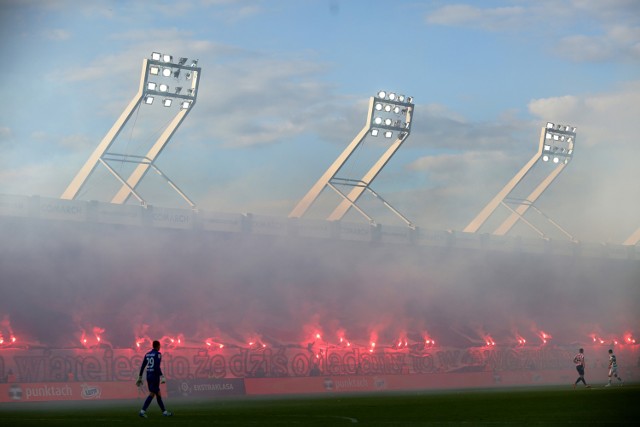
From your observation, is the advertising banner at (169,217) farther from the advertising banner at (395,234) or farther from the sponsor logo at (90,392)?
the sponsor logo at (90,392)

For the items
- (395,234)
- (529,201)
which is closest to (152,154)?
(395,234)

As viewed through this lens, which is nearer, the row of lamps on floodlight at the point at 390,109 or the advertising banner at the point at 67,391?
the advertising banner at the point at 67,391

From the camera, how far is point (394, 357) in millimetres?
55500

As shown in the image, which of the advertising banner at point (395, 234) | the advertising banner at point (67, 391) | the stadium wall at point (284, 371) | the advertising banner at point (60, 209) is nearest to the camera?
the advertising banner at point (67, 391)

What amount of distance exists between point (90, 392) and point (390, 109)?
1450 inches

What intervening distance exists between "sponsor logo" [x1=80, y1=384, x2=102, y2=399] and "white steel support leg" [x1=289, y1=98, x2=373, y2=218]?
Answer: 103 feet

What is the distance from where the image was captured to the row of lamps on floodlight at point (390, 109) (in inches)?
2714

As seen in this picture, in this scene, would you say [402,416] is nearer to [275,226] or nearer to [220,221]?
[220,221]

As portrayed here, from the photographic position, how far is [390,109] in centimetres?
6994

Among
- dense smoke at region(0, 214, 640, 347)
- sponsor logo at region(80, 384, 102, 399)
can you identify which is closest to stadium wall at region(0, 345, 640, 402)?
sponsor logo at region(80, 384, 102, 399)

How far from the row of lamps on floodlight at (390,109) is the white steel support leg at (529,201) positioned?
699 inches

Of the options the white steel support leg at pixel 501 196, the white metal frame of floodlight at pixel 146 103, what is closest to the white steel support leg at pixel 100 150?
the white metal frame of floodlight at pixel 146 103

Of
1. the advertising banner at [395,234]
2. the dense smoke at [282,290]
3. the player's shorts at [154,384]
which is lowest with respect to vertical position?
the player's shorts at [154,384]

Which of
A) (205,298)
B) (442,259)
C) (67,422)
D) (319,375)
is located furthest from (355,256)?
(67,422)
